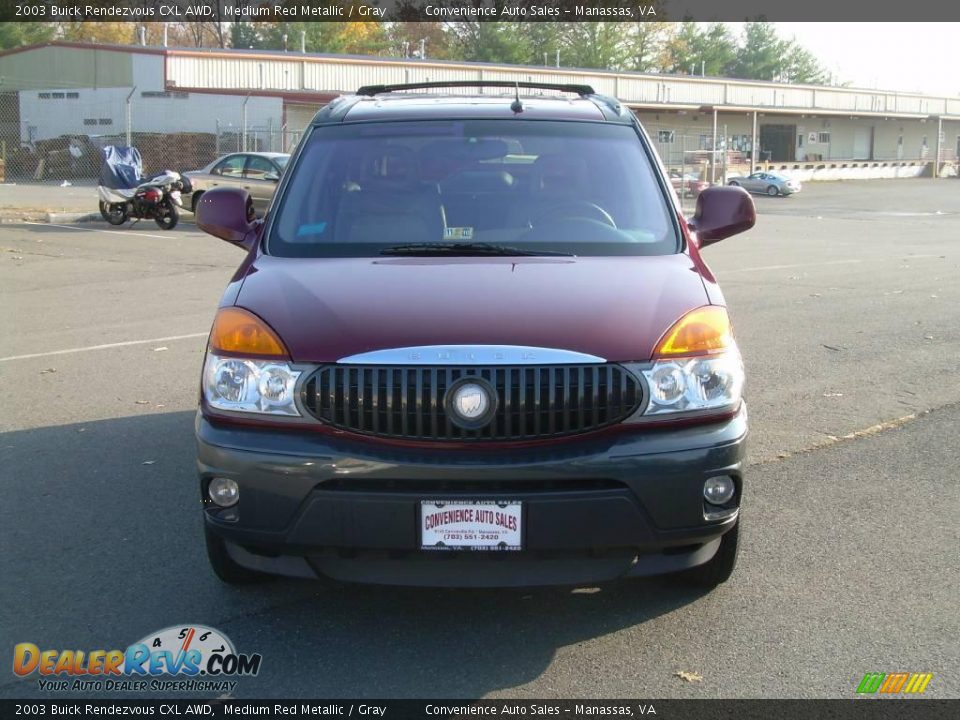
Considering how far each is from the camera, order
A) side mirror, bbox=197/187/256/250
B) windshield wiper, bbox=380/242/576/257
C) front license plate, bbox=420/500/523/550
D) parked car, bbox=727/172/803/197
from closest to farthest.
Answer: front license plate, bbox=420/500/523/550
windshield wiper, bbox=380/242/576/257
side mirror, bbox=197/187/256/250
parked car, bbox=727/172/803/197

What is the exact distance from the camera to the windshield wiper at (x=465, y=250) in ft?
14.6

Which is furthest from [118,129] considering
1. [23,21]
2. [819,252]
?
[819,252]

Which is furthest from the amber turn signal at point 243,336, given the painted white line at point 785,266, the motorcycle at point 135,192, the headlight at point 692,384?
the motorcycle at point 135,192

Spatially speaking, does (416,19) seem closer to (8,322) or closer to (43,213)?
(43,213)

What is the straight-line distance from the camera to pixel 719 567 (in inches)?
164

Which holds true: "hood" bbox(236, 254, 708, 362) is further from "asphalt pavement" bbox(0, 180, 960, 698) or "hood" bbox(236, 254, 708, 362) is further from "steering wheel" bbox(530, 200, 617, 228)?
"asphalt pavement" bbox(0, 180, 960, 698)

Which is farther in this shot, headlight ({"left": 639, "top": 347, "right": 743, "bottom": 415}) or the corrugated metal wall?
the corrugated metal wall

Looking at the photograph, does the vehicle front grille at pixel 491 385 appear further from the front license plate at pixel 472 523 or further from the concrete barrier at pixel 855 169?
the concrete barrier at pixel 855 169

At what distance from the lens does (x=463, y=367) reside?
358cm

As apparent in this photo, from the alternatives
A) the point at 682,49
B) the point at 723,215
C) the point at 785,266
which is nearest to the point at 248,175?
the point at 785,266

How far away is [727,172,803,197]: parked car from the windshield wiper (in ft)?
154

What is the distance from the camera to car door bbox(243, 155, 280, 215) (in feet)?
73.0

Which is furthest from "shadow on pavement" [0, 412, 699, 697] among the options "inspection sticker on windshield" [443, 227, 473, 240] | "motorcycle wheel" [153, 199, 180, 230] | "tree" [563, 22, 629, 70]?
"tree" [563, 22, 629, 70]

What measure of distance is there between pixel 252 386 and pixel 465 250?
1.15 meters
